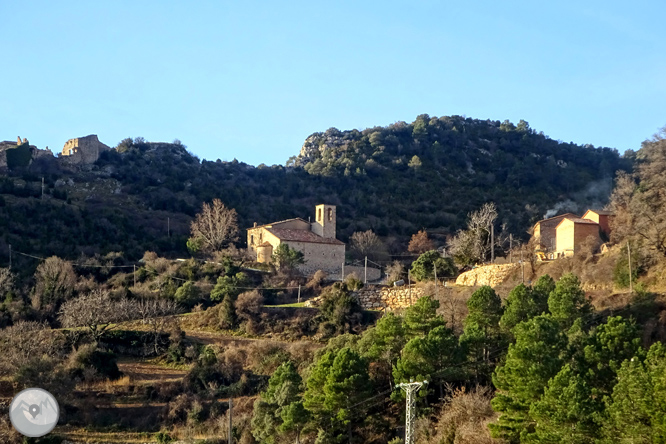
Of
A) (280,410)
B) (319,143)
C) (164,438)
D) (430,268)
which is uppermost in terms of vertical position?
(319,143)

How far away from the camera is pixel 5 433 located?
2967cm

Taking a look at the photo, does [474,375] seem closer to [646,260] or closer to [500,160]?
[646,260]

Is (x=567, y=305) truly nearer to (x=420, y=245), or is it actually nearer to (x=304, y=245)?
(x=304, y=245)

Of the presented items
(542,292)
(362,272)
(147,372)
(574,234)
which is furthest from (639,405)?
(362,272)

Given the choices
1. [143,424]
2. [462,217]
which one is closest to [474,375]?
[143,424]

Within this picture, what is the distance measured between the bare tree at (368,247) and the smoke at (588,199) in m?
15.4

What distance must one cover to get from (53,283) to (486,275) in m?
22.3

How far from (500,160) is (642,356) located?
222 feet

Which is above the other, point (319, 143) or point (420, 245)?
point (319, 143)

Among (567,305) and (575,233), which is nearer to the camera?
(567,305)

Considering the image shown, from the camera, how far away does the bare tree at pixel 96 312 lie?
1592 inches

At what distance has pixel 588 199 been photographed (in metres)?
80.1

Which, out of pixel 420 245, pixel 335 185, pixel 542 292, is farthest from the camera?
pixel 335 185

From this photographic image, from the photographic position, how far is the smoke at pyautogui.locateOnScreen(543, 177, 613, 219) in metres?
72.4
